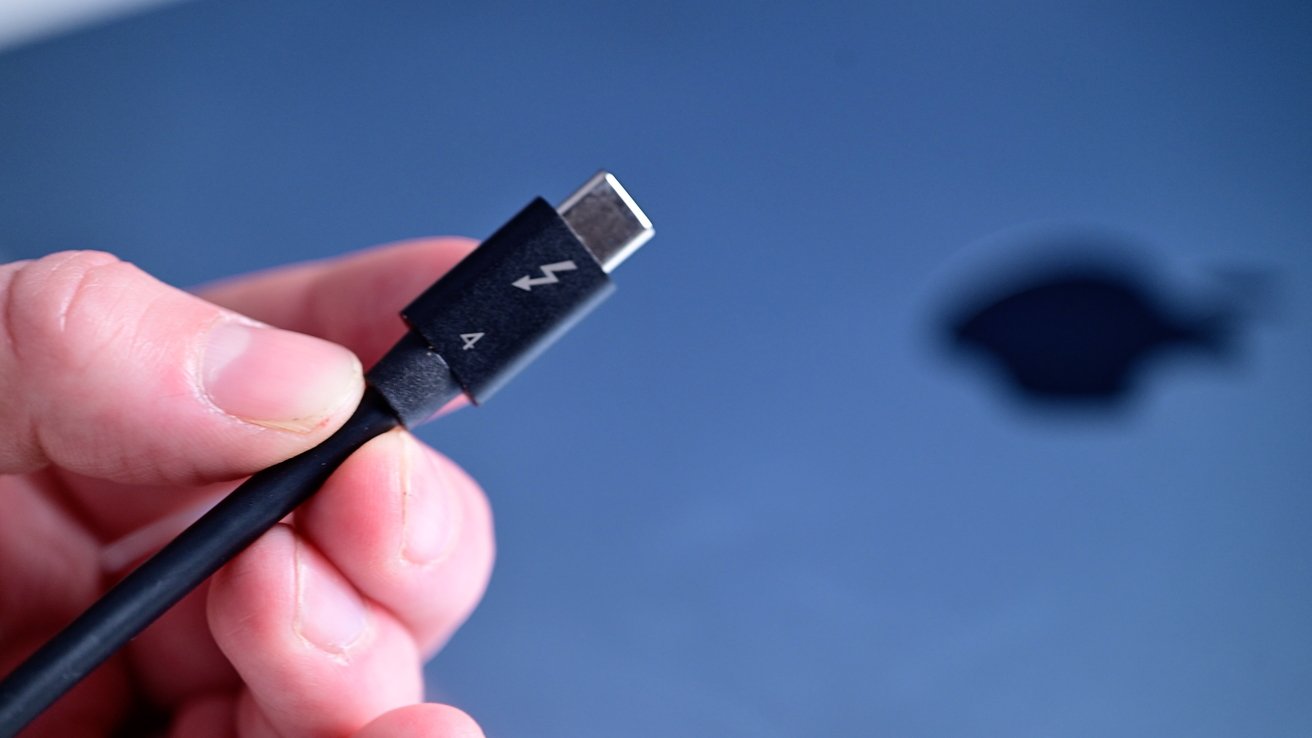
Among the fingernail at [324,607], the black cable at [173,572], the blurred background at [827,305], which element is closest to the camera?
A: the black cable at [173,572]

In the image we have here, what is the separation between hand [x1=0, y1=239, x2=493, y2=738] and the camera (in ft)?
1.60

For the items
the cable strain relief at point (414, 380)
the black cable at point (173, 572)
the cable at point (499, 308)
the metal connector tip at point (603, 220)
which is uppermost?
the metal connector tip at point (603, 220)

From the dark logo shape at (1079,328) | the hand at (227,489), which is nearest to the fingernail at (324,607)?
the hand at (227,489)

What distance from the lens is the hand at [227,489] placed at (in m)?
0.49

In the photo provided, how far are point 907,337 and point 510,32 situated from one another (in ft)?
1.34

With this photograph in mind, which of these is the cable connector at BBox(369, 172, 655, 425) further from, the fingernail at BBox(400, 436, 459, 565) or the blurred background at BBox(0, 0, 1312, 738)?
the blurred background at BBox(0, 0, 1312, 738)

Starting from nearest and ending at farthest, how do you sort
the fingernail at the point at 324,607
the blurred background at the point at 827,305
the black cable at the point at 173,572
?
the black cable at the point at 173,572 → the fingernail at the point at 324,607 → the blurred background at the point at 827,305

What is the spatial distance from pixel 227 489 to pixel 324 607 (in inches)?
5.5

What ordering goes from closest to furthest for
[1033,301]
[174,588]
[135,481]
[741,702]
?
[174,588], [135,481], [741,702], [1033,301]

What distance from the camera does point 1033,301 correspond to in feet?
2.83

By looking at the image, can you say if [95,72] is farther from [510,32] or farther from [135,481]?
[135,481]

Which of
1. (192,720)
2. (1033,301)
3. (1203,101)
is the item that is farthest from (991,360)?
(192,720)

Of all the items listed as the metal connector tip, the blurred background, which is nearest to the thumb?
the metal connector tip

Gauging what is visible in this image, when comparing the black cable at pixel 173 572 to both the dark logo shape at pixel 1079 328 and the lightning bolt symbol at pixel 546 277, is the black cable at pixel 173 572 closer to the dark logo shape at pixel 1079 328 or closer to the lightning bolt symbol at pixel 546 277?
the lightning bolt symbol at pixel 546 277
